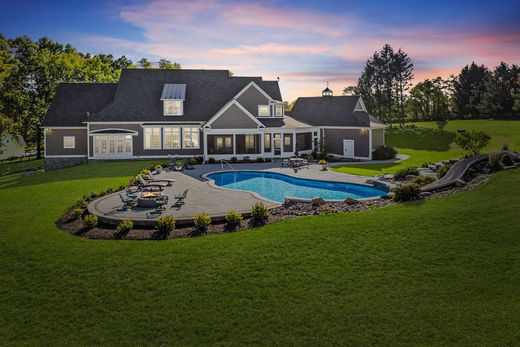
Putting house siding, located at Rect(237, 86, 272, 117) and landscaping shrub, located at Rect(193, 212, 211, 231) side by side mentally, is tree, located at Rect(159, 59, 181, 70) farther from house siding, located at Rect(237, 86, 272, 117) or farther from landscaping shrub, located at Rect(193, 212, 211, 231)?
landscaping shrub, located at Rect(193, 212, 211, 231)

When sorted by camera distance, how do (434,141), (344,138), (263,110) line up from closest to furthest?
(344,138), (263,110), (434,141)

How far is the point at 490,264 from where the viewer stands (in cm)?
1152

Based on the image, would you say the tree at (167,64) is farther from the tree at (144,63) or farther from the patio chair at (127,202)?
the patio chair at (127,202)

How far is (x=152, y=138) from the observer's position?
3891 centimetres

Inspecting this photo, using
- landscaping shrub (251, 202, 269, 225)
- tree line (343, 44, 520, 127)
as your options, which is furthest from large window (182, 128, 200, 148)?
tree line (343, 44, 520, 127)

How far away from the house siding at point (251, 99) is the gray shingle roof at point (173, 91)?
5787 mm

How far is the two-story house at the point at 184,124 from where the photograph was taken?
38219 millimetres

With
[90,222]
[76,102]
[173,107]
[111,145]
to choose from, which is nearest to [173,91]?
[173,107]

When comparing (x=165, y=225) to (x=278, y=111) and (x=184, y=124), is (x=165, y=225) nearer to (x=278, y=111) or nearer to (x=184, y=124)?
(x=184, y=124)

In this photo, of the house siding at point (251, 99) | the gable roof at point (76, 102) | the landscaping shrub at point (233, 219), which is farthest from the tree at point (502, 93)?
the landscaping shrub at point (233, 219)

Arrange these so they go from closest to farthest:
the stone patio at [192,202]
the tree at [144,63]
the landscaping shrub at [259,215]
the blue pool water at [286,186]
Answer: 1. the landscaping shrub at [259,215]
2. the stone patio at [192,202]
3. the blue pool water at [286,186]
4. the tree at [144,63]

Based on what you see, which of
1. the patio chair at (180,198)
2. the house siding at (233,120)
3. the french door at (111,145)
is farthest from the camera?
the house siding at (233,120)

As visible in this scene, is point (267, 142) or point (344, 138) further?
point (344, 138)

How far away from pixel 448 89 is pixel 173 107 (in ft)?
231
